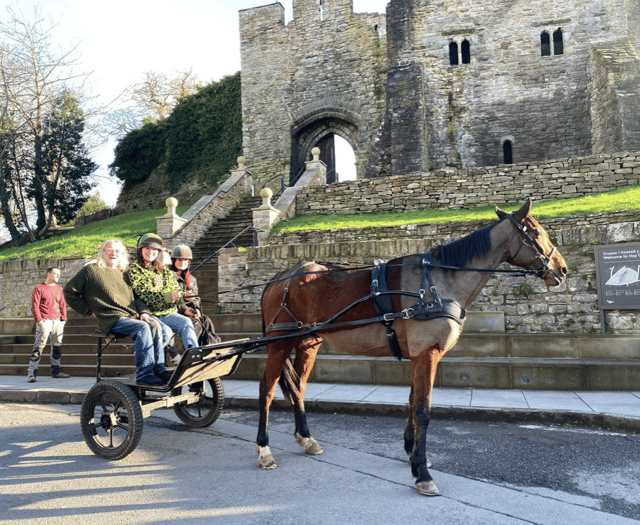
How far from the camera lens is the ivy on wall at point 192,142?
2775 centimetres

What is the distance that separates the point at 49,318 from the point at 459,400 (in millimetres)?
7425

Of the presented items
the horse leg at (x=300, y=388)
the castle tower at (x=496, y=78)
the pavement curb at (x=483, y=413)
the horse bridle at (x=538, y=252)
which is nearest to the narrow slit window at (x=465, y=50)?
the castle tower at (x=496, y=78)

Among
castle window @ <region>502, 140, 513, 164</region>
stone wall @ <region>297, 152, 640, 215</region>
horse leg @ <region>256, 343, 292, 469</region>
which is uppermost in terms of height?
castle window @ <region>502, 140, 513, 164</region>

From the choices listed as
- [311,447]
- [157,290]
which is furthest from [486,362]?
[157,290]

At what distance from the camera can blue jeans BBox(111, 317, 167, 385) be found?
15.4ft

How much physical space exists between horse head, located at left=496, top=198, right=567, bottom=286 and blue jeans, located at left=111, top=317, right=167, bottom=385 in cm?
349

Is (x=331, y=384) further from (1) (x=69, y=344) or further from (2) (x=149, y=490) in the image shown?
(1) (x=69, y=344)

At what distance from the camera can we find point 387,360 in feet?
24.7

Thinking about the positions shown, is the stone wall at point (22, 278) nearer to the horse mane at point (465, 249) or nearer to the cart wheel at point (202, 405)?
the cart wheel at point (202, 405)

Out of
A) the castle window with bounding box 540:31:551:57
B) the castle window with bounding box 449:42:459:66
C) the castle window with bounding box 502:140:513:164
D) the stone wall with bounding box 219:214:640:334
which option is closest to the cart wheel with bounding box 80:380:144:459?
the stone wall with bounding box 219:214:640:334

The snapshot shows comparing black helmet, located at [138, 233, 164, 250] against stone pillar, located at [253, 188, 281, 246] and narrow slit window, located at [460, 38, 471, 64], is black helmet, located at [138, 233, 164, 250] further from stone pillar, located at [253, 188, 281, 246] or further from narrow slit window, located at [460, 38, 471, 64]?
narrow slit window, located at [460, 38, 471, 64]

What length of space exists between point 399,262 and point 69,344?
8.39 m

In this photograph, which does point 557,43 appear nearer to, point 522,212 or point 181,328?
point 522,212

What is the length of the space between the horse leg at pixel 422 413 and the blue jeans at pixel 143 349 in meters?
2.50
